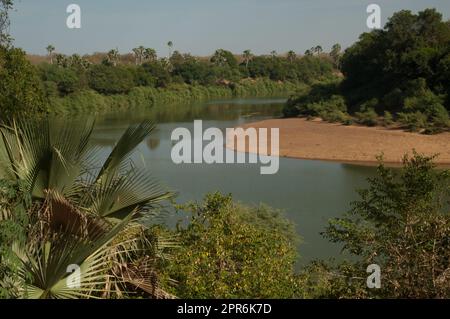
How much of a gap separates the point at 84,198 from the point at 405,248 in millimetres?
2105

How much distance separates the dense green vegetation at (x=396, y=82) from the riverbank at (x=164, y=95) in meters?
15.2

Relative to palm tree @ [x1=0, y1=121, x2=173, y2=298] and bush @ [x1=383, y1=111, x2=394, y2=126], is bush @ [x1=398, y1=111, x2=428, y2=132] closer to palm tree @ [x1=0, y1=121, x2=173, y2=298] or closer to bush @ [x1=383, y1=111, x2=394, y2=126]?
bush @ [x1=383, y1=111, x2=394, y2=126]

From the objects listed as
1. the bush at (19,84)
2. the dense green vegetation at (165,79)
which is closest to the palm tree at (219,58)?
the dense green vegetation at (165,79)

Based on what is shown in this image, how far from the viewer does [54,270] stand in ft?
8.60

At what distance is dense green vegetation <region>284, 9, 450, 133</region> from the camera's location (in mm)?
30859

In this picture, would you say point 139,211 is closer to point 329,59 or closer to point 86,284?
point 86,284

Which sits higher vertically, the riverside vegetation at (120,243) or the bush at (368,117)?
the bush at (368,117)

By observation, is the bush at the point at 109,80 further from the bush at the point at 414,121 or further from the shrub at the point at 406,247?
the shrub at the point at 406,247

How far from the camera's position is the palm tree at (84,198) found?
298 cm

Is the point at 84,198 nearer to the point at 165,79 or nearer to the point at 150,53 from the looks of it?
the point at 165,79

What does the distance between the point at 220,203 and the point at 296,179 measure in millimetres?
13385

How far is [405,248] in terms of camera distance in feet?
12.6

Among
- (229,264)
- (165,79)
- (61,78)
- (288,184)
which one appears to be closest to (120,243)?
(229,264)

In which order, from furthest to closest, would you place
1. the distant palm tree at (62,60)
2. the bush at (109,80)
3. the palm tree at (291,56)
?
the palm tree at (291,56)
the distant palm tree at (62,60)
the bush at (109,80)
